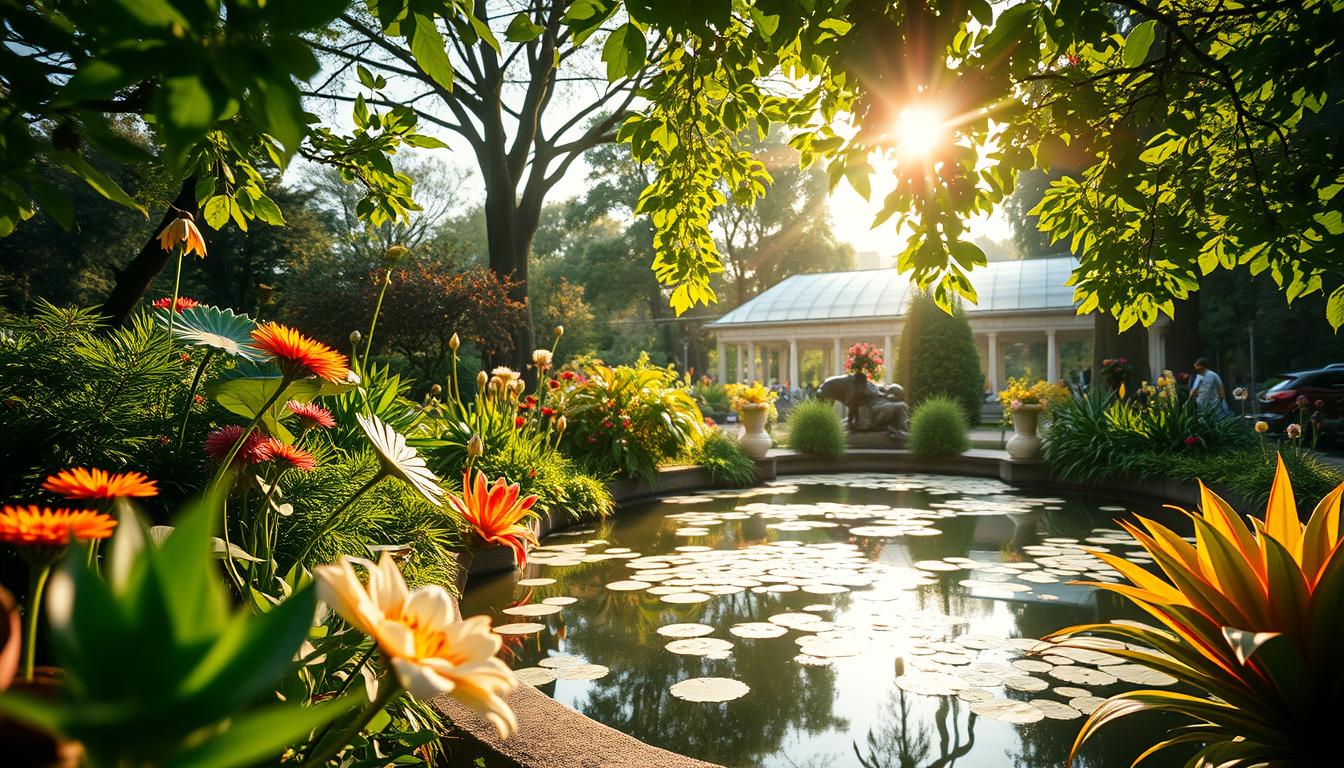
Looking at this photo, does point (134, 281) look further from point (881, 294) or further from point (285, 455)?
point (881, 294)

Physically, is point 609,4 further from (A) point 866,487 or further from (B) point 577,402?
(A) point 866,487

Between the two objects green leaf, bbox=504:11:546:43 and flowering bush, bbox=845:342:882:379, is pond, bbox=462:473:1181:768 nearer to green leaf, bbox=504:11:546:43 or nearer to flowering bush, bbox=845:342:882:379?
green leaf, bbox=504:11:546:43

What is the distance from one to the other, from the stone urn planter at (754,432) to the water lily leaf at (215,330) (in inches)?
299

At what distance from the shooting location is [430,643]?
2.06 ft

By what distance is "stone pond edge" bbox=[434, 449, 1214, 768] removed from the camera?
6.04ft

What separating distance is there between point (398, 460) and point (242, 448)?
0.41 m

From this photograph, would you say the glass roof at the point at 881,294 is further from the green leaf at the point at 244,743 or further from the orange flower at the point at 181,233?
the green leaf at the point at 244,743

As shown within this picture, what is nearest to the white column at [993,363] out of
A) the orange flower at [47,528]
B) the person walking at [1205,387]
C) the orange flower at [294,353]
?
the person walking at [1205,387]

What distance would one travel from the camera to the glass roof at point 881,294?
A: 23.9 metres

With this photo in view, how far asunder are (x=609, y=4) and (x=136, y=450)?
206cm

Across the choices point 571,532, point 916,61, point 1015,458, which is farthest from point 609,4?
point 1015,458

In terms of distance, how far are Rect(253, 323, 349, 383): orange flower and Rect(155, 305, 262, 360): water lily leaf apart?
583 mm

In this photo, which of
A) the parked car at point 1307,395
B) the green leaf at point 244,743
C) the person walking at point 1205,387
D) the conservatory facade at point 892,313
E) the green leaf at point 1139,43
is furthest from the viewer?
the conservatory facade at point 892,313

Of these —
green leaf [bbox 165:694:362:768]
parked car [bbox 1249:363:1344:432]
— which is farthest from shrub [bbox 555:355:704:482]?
parked car [bbox 1249:363:1344:432]
